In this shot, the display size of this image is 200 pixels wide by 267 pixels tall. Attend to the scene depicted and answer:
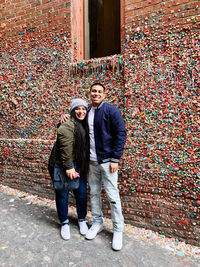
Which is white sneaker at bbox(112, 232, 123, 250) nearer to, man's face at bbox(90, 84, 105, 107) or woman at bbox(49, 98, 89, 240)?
woman at bbox(49, 98, 89, 240)

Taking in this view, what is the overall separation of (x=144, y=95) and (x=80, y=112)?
3.01 feet

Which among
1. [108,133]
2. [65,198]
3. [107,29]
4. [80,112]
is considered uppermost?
[107,29]

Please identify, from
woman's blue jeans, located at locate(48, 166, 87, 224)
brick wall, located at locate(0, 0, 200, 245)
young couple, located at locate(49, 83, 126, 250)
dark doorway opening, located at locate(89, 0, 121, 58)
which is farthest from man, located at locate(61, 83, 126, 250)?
dark doorway opening, located at locate(89, 0, 121, 58)

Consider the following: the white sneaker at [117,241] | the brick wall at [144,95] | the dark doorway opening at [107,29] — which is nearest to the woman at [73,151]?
the white sneaker at [117,241]

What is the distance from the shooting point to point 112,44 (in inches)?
237

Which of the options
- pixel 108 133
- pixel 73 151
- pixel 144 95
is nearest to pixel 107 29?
pixel 144 95

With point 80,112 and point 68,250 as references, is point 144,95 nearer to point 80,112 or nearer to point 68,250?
point 80,112

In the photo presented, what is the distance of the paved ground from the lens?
7.32ft

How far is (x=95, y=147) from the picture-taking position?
2.46 m

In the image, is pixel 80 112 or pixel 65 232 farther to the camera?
pixel 65 232

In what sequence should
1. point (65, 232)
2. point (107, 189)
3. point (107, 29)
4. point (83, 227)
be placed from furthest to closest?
point (107, 29) → point (83, 227) → point (65, 232) → point (107, 189)

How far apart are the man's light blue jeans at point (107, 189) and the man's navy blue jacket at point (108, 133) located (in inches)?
5.1

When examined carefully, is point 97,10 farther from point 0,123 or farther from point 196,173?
point 196,173

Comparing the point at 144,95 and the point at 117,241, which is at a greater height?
the point at 144,95
